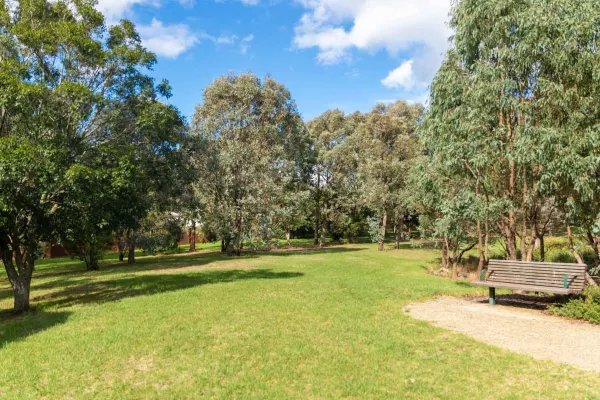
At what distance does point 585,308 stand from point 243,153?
24.1 m

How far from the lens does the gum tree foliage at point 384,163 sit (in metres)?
35.3

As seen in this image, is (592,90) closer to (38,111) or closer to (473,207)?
(473,207)

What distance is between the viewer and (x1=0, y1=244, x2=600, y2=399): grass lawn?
5711mm

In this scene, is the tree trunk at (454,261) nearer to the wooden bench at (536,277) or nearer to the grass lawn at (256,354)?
the grass lawn at (256,354)

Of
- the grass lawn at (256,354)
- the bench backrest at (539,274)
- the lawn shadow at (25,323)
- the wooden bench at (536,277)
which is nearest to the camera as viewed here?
the grass lawn at (256,354)

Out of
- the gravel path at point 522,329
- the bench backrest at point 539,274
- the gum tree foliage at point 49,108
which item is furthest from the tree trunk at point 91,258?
the bench backrest at point 539,274

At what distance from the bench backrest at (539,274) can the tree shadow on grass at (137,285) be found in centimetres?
883

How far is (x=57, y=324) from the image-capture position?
31.6 feet

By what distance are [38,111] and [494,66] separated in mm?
14887

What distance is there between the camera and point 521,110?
12.2m

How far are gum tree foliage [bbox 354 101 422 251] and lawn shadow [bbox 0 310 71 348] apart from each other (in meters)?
26.8

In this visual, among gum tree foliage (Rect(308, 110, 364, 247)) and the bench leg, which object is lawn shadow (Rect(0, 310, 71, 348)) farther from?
gum tree foliage (Rect(308, 110, 364, 247))

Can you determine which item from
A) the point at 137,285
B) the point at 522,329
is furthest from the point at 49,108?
the point at 522,329

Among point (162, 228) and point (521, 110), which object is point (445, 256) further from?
point (162, 228)
